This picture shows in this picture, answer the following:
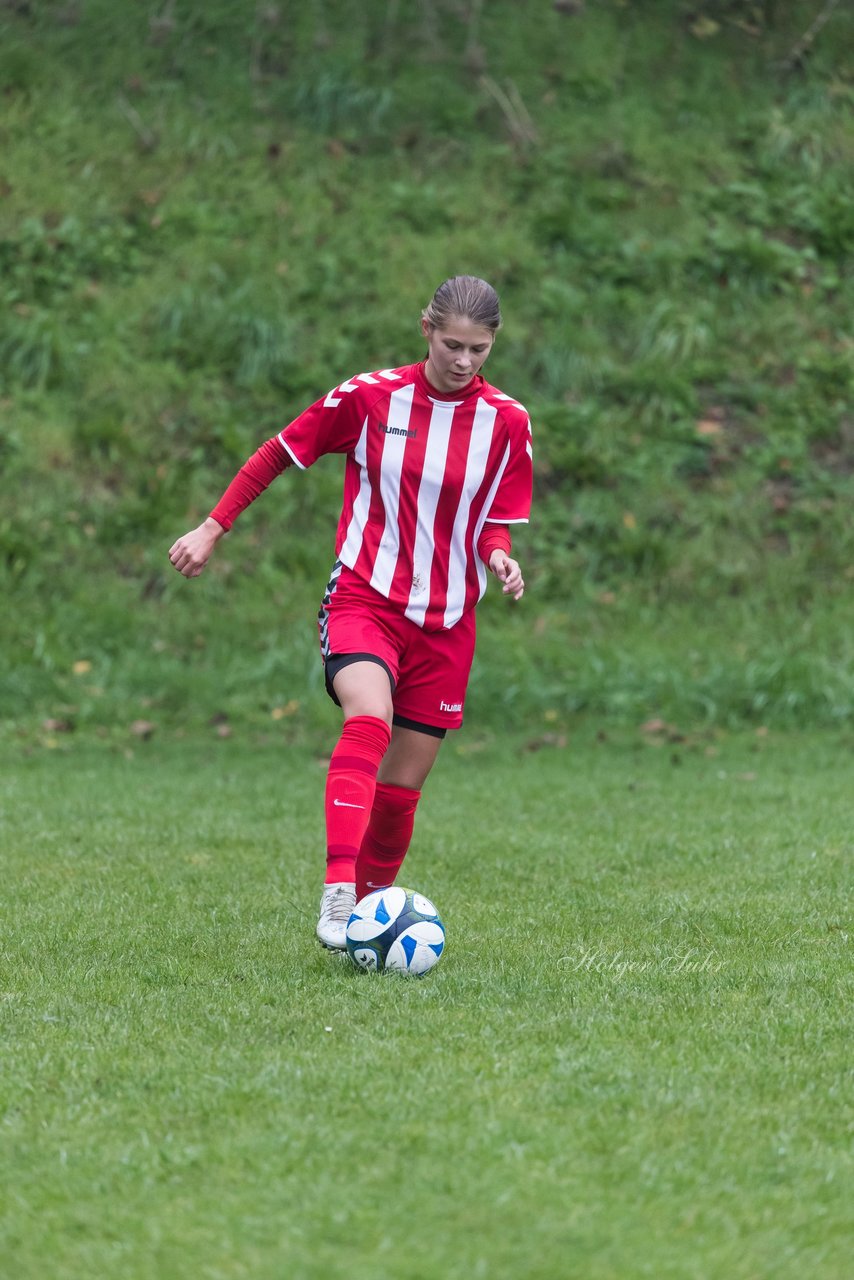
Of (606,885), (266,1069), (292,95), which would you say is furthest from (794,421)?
(266,1069)

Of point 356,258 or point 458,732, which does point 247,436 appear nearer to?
point 356,258

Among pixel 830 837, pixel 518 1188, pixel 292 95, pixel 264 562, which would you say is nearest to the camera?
pixel 518 1188

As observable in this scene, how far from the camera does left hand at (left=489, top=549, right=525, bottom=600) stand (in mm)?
4559

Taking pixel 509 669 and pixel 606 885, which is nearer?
pixel 606 885

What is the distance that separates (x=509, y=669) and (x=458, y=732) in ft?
2.34

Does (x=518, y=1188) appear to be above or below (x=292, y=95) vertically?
below

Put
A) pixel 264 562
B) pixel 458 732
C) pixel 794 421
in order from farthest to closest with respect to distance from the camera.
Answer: pixel 794 421, pixel 264 562, pixel 458 732

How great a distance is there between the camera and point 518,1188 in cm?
280

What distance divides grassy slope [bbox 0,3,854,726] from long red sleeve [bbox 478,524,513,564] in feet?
19.0

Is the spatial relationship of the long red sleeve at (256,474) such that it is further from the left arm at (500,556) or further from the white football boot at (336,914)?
the white football boot at (336,914)

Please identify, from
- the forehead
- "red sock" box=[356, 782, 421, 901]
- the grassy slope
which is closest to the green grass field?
"red sock" box=[356, 782, 421, 901]

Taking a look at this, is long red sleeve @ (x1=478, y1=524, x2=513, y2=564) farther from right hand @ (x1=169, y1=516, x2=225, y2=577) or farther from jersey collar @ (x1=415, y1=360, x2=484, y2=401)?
right hand @ (x1=169, y1=516, x2=225, y2=577)

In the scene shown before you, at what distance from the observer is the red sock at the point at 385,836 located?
5.05 metres

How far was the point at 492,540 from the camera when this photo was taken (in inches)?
194
